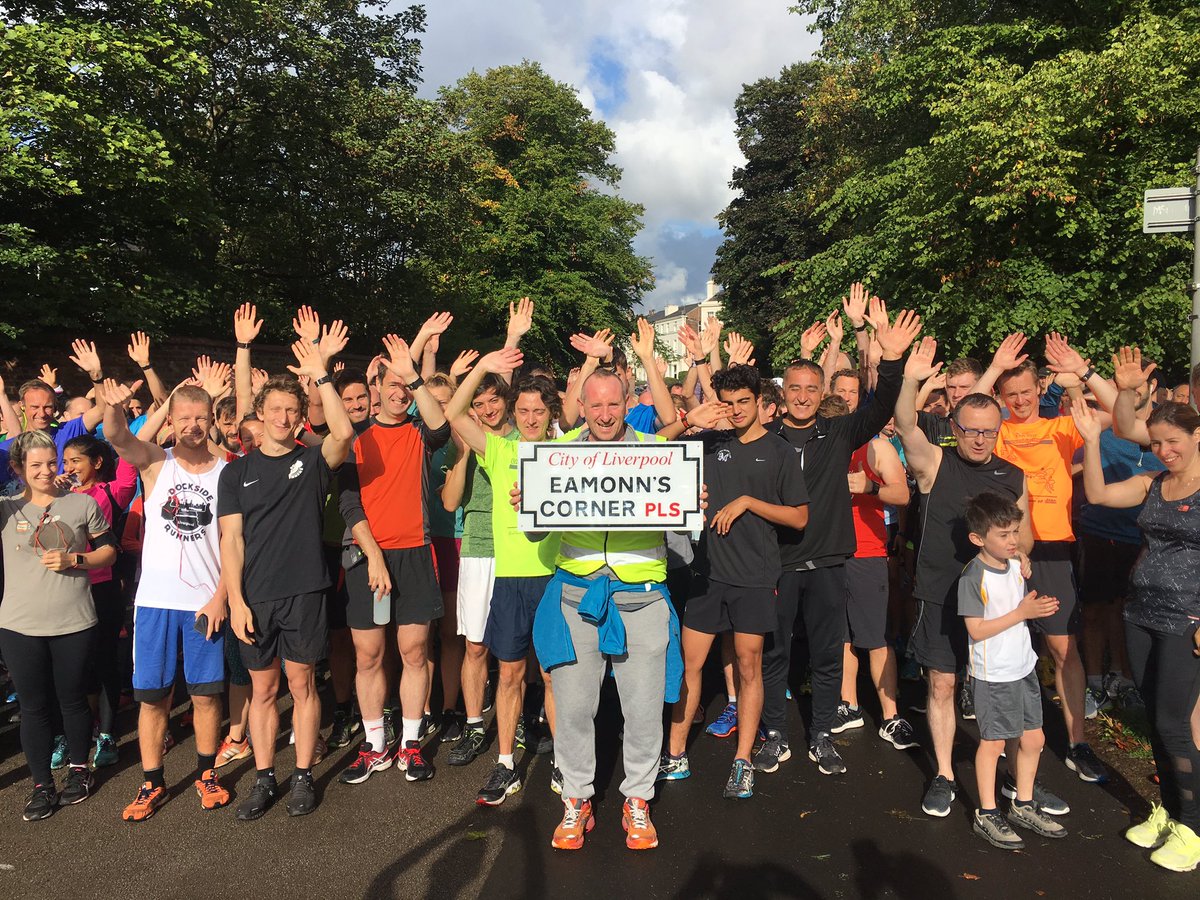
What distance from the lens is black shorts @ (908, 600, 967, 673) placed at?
4.27 meters

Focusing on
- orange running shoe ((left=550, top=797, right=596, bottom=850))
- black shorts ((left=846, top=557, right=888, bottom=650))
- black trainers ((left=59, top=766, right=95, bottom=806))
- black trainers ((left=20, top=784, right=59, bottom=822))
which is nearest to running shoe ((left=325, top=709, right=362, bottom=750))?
black trainers ((left=59, top=766, right=95, bottom=806))

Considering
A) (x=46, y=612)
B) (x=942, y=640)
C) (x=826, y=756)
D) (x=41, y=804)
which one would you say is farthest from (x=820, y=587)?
(x=41, y=804)

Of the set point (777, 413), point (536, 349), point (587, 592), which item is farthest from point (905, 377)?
point (536, 349)

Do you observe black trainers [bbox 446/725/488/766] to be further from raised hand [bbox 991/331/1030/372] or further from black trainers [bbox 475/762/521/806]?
raised hand [bbox 991/331/1030/372]

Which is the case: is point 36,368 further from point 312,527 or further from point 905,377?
point 905,377

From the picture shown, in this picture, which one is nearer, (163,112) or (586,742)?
(586,742)

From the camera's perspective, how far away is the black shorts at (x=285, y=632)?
4371mm

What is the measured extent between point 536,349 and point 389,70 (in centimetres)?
1105

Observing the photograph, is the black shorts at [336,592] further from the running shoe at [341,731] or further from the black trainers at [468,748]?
the black trainers at [468,748]

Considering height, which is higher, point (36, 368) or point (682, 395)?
point (36, 368)

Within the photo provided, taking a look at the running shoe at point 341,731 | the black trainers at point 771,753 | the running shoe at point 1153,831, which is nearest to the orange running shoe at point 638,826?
the black trainers at point 771,753

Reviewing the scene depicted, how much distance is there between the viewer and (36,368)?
15.4 m

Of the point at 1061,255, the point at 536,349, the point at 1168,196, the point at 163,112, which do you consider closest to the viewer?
the point at 1168,196

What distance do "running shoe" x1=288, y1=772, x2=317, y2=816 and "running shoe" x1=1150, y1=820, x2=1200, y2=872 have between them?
413 cm
